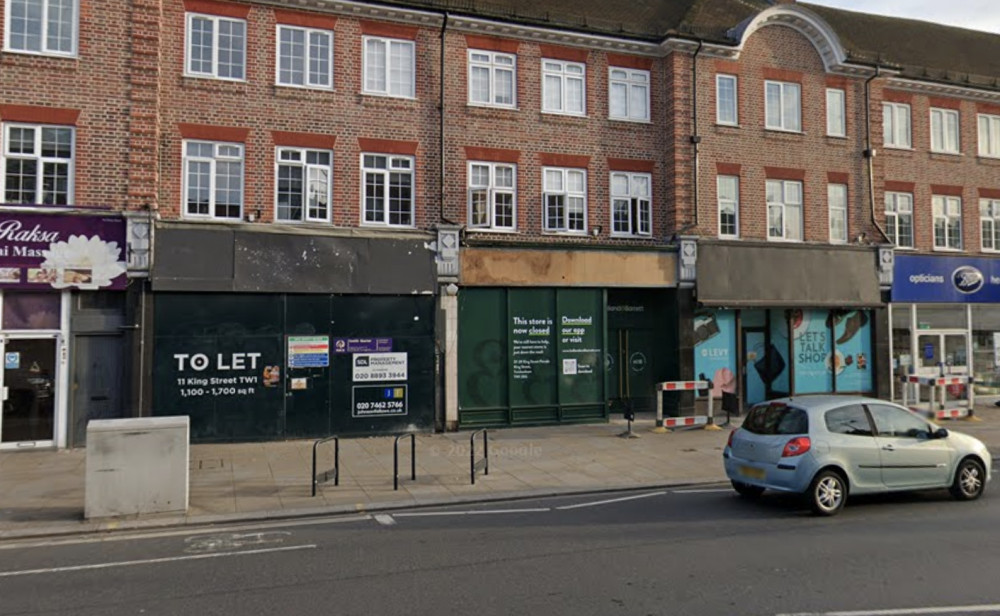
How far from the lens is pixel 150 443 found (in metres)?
9.23

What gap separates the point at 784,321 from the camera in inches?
770

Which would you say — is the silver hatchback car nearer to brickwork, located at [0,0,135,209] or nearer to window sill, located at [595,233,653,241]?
window sill, located at [595,233,653,241]

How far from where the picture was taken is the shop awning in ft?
60.0

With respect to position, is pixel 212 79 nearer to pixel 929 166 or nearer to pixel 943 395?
pixel 943 395

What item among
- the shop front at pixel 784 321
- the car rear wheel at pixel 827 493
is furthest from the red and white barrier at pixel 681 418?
the car rear wheel at pixel 827 493

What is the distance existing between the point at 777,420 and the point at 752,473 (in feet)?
2.51

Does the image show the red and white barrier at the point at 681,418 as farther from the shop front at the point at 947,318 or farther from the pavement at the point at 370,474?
the shop front at the point at 947,318

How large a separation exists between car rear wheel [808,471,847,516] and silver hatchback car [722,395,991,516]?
0.04 feet

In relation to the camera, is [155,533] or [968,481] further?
[968,481]

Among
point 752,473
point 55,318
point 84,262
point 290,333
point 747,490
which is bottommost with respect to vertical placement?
point 747,490

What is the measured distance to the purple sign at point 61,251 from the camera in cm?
1351

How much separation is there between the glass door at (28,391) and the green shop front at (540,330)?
827 cm

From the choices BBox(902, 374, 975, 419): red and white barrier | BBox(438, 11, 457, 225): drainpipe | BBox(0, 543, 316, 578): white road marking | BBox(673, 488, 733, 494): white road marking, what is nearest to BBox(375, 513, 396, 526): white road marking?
BBox(0, 543, 316, 578): white road marking

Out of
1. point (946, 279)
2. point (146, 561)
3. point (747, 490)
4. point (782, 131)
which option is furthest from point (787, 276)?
point (146, 561)
